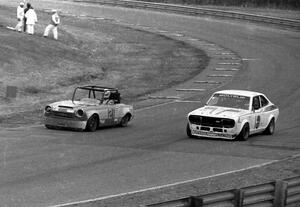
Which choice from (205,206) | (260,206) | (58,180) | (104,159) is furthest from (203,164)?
(205,206)

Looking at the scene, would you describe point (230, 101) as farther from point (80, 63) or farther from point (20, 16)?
point (20, 16)

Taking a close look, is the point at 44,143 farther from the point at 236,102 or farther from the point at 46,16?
the point at 46,16

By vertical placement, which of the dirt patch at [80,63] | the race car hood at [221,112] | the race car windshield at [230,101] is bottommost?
the dirt patch at [80,63]

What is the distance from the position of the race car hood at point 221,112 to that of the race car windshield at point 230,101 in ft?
1.04

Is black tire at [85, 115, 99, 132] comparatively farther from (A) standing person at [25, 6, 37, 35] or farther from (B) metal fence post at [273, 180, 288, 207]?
(A) standing person at [25, 6, 37, 35]

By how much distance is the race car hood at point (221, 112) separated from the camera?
74.7 ft

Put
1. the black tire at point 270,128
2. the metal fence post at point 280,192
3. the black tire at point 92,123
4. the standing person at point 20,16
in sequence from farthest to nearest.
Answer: the standing person at point 20,16 → the black tire at point 270,128 → the black tire at point 92,123 → the metal fence post at point 280,192

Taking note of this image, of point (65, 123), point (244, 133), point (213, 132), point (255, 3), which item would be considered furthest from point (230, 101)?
point (255, 3)

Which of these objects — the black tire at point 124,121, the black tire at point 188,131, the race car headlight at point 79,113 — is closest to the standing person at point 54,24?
the black tire at point 124,121

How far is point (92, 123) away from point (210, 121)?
3532 mm

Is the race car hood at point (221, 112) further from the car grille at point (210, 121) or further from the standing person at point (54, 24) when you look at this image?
A: the standing person at point (54, 24)

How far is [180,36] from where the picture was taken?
178ft

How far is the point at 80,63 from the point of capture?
1640 inches

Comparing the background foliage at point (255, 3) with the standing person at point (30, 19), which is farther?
the background foliage at point (255, 3)
